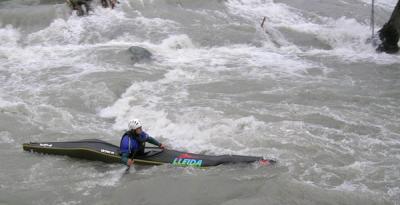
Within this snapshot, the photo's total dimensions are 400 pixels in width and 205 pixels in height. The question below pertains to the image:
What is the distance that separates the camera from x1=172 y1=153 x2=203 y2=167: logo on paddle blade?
739cm

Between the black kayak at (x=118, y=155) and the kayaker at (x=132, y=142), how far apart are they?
0.18 m

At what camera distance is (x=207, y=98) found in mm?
10469

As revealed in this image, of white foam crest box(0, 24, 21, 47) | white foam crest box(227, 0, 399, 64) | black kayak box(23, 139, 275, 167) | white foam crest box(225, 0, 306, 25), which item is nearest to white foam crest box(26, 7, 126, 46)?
white foam crest box(0, 24, 21, 47)

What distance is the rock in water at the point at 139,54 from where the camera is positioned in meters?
12.8

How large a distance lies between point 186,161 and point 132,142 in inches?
35.1

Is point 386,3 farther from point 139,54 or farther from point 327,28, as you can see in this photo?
point 139,54

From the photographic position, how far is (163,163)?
7.55 m

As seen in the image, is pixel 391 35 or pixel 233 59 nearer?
pixel 233 59

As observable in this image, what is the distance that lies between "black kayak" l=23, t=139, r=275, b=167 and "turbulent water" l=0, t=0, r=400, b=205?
0.13m

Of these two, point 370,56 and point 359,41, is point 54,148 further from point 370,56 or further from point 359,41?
point 359,41

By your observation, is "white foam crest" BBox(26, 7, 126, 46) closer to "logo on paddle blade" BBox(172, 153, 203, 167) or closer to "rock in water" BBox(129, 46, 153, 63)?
"rock in water" BBox(129, 46, 153, 63)

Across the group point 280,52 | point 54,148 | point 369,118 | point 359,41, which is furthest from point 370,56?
point 54,148

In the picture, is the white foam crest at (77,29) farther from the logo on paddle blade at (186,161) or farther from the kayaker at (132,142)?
the logo on paddle blade at (186,161)

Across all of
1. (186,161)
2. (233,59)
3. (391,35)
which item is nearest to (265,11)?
(233,59)
